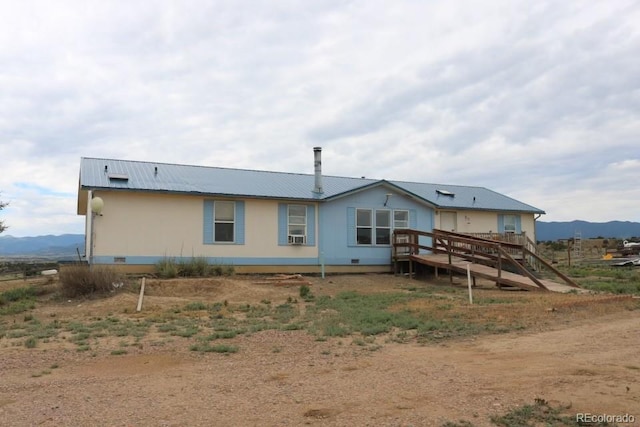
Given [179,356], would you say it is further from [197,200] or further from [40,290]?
[197,200]

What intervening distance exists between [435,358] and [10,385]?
199 inches

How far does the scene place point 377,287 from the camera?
17.5 m

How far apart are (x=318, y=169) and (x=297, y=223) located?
229 centimetres

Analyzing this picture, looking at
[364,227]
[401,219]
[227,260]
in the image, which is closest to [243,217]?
[227,260]

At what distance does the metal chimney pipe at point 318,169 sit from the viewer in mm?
21000

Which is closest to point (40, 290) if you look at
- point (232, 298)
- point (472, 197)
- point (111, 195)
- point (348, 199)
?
point (111, 195)

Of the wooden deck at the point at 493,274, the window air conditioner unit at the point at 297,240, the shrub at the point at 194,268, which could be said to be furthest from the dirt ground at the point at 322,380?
the window air conditioner unit at the point at 297,240

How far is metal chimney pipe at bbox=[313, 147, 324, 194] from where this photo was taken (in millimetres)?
21000

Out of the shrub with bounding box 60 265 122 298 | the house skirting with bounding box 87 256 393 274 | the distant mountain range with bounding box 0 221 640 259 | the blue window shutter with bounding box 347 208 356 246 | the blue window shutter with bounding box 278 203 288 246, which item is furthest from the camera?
the distant mountain range with bounding box 0 221 640 259

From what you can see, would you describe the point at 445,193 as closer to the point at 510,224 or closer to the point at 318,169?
the point at 510,224

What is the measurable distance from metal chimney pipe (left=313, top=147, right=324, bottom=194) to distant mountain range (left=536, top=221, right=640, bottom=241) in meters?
98.2

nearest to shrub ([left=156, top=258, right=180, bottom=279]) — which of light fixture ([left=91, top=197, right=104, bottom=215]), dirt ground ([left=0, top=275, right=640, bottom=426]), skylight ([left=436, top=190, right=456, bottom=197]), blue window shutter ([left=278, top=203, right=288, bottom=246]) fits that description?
light fixture ([left=91, top=197, right=104, bottom=215])

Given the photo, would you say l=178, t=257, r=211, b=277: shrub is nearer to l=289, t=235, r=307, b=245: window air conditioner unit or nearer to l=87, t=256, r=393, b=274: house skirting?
l=87, t=256, r=393, b=274: house skirting

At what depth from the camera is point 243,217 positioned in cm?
1944
